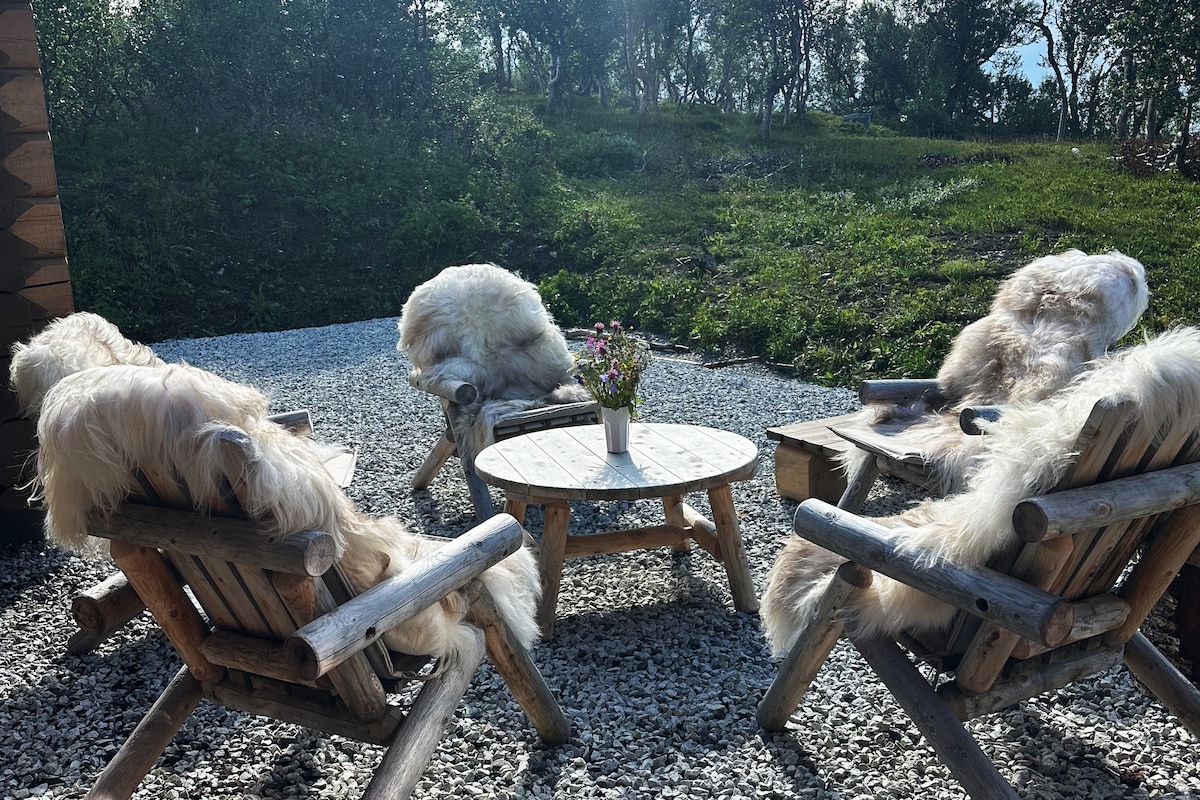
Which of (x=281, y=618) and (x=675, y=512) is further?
(x=675, y=512)

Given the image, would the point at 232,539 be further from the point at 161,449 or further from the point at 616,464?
the point at 616,464

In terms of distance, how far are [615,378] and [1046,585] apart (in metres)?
1.86

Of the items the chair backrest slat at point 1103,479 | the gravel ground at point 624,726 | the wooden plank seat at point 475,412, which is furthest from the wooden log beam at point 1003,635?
the wooden plank seat at point 475,412

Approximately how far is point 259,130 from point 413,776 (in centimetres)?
1378

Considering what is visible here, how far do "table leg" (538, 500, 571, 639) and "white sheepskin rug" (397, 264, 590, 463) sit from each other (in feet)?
4.75

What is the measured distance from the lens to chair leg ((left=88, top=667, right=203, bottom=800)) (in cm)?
200

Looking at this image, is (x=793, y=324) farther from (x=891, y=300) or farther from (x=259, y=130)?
(x=259, y=130)

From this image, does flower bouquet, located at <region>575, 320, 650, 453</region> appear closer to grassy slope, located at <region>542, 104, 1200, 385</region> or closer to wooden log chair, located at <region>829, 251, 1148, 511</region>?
wooden log chair, located at <region>829, 251, 1148, 511</region>

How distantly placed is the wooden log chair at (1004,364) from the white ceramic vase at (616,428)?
3.60 ft

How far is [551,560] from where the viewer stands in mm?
3309

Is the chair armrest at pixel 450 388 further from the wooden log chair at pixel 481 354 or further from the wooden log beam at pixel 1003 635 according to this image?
the wooden log beam at pixel 1003 635

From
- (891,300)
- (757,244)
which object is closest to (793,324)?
(891,300)

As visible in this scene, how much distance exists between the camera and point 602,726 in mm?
2723

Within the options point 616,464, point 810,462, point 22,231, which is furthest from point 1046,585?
point 22,231
